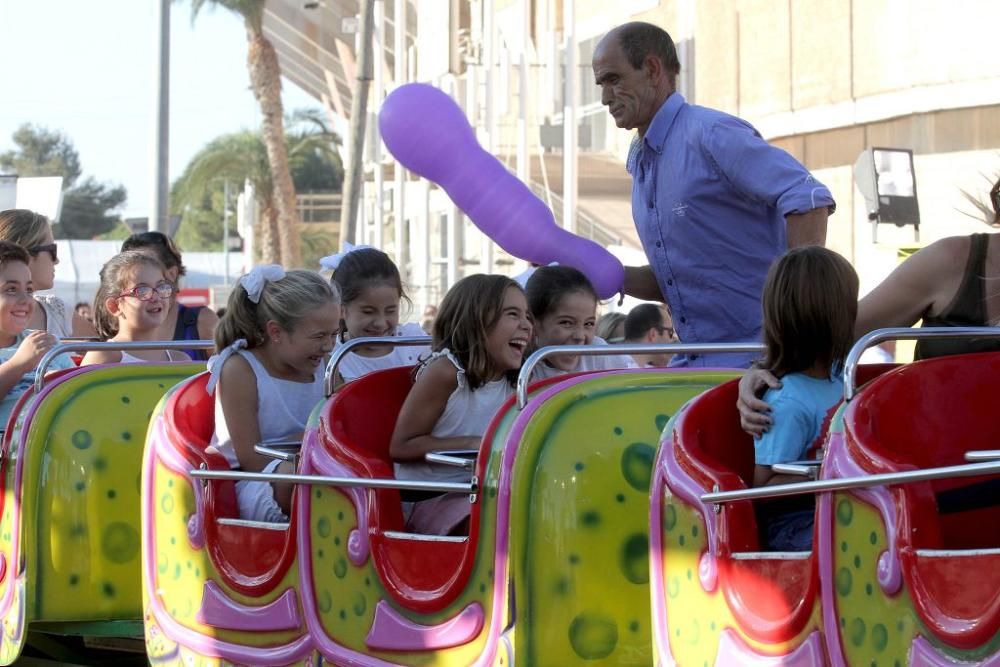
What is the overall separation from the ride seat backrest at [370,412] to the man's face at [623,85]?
3.41 feet

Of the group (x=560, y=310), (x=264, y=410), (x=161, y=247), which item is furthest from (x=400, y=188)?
(x=560, y=310)

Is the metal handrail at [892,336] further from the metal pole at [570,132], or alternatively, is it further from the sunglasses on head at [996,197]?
the metal pole at [570,132]

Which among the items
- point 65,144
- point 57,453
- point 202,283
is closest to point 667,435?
point 57,453

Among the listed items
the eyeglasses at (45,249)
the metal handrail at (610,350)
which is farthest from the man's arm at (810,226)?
the eyeglasses at (45,249)

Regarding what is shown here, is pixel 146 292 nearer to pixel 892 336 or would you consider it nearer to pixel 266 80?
pixel 892 336

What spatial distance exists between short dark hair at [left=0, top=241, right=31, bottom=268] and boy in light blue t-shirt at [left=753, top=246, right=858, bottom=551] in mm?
3762

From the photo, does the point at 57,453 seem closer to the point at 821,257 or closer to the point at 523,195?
the point at 523,195

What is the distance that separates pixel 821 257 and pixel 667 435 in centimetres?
57

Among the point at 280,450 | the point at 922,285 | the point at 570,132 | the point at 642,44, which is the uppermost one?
the point at 570,132

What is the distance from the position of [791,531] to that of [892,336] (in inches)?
22.0

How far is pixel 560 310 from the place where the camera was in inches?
210

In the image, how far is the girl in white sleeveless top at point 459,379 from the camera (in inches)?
192

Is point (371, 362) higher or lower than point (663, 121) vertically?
lower

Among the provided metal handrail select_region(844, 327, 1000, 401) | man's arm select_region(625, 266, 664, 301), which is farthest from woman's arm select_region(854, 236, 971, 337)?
man's arm select_region(625, 266, 664, 301)
